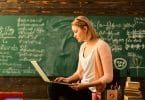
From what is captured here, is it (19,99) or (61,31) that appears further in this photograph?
(61,31)

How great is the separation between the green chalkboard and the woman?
1.65m

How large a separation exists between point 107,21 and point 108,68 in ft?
6.32

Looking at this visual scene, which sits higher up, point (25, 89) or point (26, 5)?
point (26, 5)

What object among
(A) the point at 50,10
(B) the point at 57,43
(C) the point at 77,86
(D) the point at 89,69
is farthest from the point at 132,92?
Answer: (A) the point at 50,10

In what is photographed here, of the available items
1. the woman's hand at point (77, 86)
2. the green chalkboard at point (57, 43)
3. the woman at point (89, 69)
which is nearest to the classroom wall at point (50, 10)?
the green chalkboard at point (57, 43)

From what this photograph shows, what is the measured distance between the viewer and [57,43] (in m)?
4.36

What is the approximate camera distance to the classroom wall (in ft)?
14.3

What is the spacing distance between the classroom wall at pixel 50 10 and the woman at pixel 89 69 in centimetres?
176

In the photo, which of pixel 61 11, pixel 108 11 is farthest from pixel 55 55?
pixel 108 11

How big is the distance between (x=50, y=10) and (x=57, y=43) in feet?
1.60

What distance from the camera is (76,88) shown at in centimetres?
241

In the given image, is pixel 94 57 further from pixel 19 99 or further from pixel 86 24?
pixel 19 99

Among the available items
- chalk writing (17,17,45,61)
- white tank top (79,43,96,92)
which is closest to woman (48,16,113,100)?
white tank top (79,43,96,92)

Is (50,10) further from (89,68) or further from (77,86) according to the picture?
(77,86)
